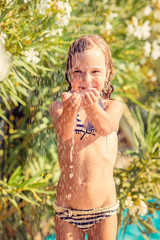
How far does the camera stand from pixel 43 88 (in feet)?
9.70

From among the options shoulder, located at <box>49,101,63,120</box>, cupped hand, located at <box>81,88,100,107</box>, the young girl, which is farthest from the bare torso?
cupped hand, located at <box>81,88,100,107</box>

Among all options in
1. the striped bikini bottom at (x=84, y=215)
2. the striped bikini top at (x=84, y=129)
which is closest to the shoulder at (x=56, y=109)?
the striped bikini top at (x=84, y=129)

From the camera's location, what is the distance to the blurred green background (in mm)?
2238

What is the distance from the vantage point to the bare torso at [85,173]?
1673 millimetres

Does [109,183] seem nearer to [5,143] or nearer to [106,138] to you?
[106,138]

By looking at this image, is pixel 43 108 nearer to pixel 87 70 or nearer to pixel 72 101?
pixel 87 70

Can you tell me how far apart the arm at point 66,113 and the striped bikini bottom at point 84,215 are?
35 centimetres

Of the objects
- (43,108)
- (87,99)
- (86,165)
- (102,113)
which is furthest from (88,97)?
(43,108)

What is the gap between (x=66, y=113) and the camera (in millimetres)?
1550

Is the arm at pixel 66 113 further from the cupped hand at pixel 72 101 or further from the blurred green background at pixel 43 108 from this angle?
the blurred green background at pixel 43 108

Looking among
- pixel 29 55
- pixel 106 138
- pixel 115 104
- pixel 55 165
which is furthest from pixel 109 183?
pixel 55 165

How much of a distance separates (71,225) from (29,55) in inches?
41.1

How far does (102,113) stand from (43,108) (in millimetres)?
1419

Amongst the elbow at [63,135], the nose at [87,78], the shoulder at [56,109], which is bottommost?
the elbow at [63,135]
